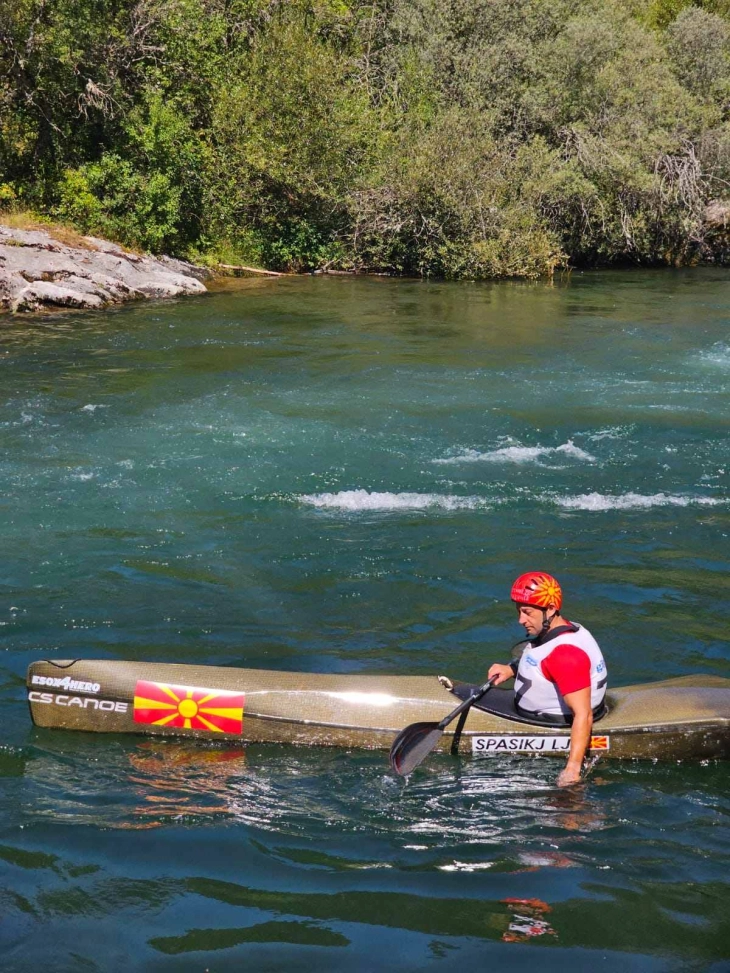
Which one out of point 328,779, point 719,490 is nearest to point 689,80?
point 719,490

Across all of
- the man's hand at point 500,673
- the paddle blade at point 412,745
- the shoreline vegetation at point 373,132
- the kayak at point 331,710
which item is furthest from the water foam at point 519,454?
the shoreline vegetation at point 373,132

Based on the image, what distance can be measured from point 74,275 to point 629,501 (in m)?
12.5

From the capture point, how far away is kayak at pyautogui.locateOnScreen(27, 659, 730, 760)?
16.4ft

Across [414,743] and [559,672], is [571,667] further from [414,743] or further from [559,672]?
[414,743]

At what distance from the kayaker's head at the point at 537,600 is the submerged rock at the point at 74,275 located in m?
14.1

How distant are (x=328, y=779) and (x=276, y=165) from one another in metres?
19.6

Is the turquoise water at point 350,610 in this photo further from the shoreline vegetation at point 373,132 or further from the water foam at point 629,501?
the shoreline vegetation at point 373,132

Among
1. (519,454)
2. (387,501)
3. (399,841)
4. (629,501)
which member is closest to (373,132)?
(519,454)

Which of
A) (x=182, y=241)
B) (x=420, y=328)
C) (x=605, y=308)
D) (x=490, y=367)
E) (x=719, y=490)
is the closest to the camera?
(x=719, y=490)

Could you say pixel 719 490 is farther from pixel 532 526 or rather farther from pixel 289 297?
pixel 289 297

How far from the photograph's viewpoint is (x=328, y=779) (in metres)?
4.85

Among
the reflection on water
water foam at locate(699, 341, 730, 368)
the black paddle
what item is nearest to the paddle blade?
the black paddle

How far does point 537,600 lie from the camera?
15.9 ft

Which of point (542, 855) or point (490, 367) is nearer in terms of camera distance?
point (542, 855)
